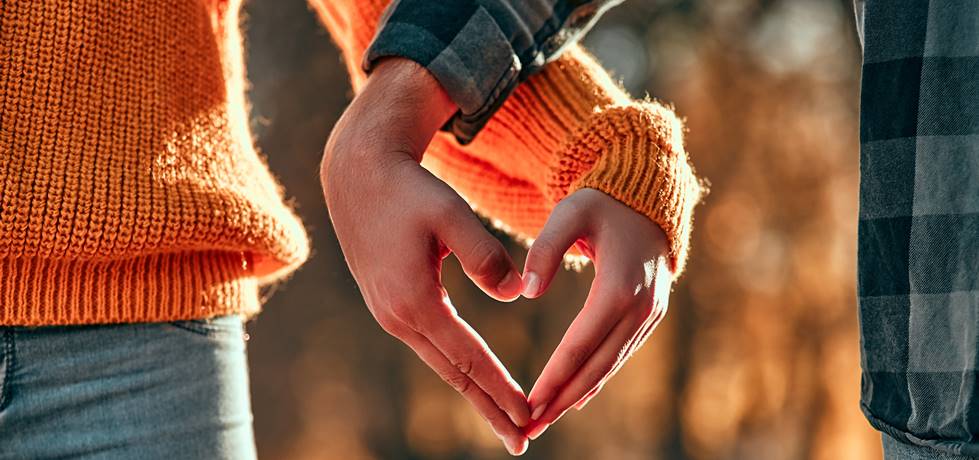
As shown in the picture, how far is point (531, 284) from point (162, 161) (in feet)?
1.40

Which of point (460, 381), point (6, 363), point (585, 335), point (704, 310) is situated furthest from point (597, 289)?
point (704, 310)

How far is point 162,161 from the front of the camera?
0.99 meters

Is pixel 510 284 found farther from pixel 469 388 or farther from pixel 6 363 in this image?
pixel 6 363

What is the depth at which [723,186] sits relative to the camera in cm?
633

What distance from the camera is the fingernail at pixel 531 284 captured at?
0.77 m

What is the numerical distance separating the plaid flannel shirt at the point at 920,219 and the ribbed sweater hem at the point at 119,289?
24.6 inches

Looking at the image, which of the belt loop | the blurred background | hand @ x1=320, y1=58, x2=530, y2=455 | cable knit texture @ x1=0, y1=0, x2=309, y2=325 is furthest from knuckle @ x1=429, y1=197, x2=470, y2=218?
the blurred background

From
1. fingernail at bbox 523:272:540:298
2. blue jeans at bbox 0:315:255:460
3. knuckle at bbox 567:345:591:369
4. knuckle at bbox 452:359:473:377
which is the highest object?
fingernail at bbox 523:272:540:298

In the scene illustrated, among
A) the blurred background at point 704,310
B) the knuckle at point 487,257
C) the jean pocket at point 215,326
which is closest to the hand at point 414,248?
the knuckle at point 487,257

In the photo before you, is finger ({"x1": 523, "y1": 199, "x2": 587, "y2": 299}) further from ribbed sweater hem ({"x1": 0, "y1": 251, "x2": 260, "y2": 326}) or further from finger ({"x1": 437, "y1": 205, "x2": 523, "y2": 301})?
ribbed sweater hem ({"x1": 0, "y1": 251, "x2": 260, "y2": 326})

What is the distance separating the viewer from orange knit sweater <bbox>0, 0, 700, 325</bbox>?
3.01 ft

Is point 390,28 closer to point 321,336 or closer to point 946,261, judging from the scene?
point 946,261

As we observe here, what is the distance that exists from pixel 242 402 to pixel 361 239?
341 mm

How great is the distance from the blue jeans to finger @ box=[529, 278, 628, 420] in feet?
1.28
